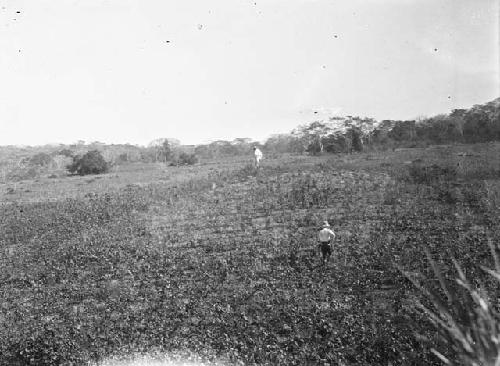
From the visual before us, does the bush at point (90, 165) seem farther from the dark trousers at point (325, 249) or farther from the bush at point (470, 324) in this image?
the bush at point (470, 324)

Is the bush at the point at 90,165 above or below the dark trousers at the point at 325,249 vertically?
above

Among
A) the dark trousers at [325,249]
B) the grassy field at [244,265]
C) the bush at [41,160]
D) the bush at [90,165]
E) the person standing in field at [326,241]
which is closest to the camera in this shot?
the grassy field at [244,265]

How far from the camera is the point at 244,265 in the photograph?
13453 millimetres

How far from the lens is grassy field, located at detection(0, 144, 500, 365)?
873cm

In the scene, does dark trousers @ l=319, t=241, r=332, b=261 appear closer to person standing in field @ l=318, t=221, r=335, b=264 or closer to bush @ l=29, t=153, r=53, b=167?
person standing in field @ l=318, t=221, r=335, b=264

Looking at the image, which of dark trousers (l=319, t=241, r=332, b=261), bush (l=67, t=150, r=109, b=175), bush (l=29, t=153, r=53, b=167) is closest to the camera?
dark trousers (l=319, t=241, r=332, b=261)

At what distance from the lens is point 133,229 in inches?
756

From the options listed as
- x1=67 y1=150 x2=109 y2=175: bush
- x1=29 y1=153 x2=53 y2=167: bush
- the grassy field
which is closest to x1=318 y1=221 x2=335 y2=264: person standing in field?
the grassy field

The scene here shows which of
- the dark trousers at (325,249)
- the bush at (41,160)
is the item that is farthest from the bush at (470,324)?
the bush at (41,160)

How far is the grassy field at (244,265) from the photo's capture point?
873 cm

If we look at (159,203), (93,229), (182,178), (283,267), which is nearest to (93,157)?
(182,178)

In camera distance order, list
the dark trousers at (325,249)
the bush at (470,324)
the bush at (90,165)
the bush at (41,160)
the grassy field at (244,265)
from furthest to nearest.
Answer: the bush at (41,160) → the bush at (90,165) → the dark trousers at (325,249) → the grassy field at (244,265) → the bush at (470,324)

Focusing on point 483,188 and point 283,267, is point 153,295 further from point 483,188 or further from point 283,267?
point 483,188

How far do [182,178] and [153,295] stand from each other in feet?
70.9
